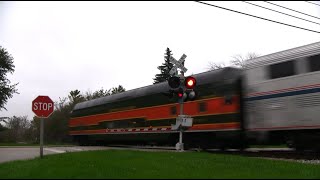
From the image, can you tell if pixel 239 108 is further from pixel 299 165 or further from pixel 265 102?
pixel 299 165

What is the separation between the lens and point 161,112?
2438 cm

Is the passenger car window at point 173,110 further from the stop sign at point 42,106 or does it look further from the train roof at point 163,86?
the stop sign at point 42,106

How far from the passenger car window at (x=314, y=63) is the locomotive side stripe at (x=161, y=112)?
3.67 metres

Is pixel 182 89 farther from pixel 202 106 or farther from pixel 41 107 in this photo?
pixel 41 107

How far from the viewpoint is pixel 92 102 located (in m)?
34.9

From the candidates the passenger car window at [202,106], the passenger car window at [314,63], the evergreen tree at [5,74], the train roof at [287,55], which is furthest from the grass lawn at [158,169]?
the evergreen tree at [5,74]

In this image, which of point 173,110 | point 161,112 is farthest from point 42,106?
point 161,112

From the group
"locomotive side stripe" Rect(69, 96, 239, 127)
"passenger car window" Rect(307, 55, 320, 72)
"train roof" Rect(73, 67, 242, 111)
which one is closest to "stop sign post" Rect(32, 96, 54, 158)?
"locomotive side stripe" Rect(69, 96, 239, 127)

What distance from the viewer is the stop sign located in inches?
627

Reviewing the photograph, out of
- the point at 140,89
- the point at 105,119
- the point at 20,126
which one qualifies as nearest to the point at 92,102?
the point at 105,119

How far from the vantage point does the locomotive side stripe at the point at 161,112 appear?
66.0 feet

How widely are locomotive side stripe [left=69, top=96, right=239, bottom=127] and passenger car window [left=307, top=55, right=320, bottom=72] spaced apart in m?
3.67

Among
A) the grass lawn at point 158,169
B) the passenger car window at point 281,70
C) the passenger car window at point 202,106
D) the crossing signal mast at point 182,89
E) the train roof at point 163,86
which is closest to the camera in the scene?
the grass lawn at point 158,169

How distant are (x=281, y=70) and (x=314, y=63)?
152 centimetres
